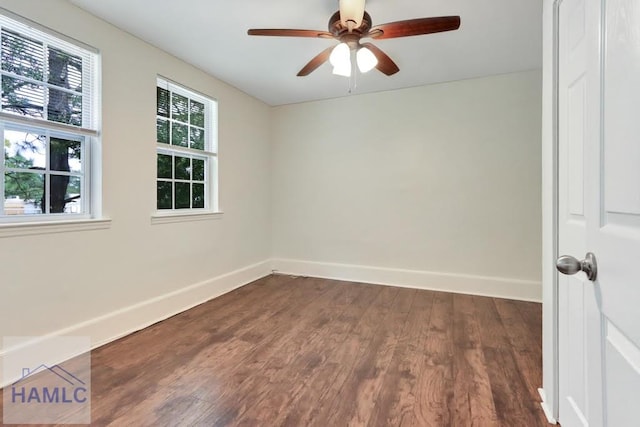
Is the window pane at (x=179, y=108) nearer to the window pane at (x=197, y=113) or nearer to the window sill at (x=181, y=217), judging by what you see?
the window pane at (x=197, y=113)

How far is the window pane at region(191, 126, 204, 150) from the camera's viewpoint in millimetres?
3219

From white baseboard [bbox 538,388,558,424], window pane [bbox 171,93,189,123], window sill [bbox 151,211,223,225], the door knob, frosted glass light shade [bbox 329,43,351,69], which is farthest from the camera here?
window pane [bbox 171,93,189,123]

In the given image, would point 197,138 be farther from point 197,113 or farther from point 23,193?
point 23,193

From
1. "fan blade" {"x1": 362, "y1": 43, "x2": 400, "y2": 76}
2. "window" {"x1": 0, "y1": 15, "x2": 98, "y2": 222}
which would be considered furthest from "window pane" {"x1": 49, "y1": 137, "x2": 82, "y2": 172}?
"fan blade" {"x1": 362, "y1": 43, "x2": 400, "y2": 76}

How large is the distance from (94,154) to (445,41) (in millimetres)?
3034

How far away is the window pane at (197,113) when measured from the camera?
10.6 feet

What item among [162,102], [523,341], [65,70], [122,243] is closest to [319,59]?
[162,102]

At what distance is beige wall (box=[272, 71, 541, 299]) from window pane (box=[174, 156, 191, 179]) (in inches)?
59.1

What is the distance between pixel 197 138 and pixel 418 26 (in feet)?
8.07

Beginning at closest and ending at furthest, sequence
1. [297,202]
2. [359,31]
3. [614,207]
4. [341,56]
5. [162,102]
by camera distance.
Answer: [614,207] < [359,31] < [341,56] < [162,102] < [297,202]

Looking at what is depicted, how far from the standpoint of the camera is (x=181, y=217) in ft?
9.82

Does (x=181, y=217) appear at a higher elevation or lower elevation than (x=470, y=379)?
higher

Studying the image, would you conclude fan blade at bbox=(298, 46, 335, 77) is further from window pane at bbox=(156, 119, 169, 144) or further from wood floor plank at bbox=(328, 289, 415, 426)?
wood floor plank at bbox=(328, 289, 415, 426)

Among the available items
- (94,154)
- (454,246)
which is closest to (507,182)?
(454,246)
